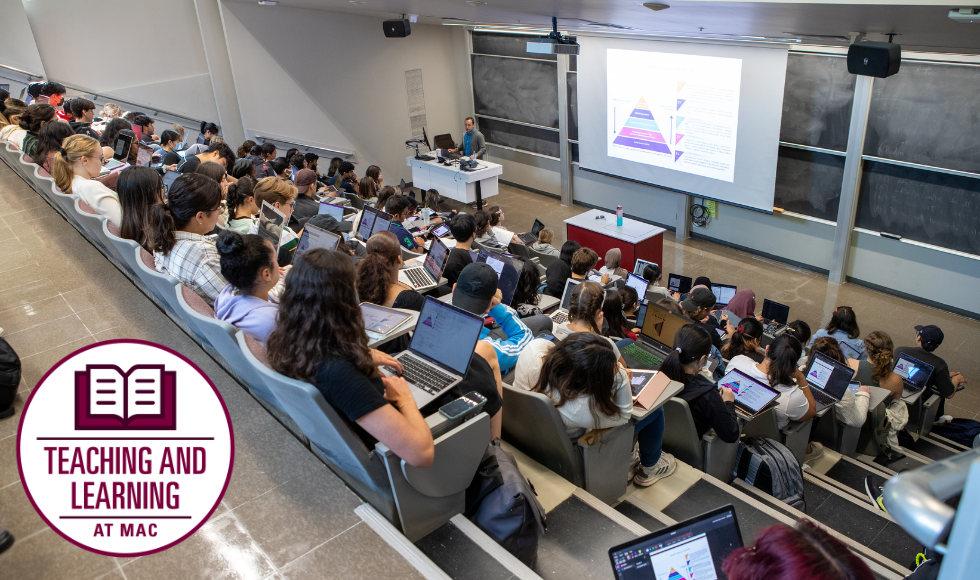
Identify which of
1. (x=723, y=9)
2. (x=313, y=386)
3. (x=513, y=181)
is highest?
(x=723, y=9)

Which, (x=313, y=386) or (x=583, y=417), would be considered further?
(x=583, y=417)

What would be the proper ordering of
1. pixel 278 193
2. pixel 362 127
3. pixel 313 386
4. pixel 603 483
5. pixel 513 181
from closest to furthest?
pixel 313 386, pixel 603 483, pixel 278 193, pixel 362 127, pixel 513 181

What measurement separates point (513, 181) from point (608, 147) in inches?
92.9

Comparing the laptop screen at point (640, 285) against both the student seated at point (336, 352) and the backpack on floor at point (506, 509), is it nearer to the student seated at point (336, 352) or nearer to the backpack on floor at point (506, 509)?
the backpack on floor at point (506, 509)

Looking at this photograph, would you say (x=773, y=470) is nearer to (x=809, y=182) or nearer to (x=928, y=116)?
(x=928, y=116)

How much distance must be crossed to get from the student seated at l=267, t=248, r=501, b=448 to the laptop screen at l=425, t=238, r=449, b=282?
234 centimetres

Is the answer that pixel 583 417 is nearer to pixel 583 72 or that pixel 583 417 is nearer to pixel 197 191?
pixel 197 191

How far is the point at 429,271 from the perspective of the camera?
450 cm

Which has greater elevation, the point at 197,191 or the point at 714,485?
the point at 197,191

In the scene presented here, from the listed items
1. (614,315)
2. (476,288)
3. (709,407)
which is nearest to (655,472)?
(709,407)

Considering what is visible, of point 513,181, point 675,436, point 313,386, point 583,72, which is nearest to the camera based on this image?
point 313,386

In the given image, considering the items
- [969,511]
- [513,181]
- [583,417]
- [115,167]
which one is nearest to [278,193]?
[115,167]

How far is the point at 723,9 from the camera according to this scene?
12.6 feet

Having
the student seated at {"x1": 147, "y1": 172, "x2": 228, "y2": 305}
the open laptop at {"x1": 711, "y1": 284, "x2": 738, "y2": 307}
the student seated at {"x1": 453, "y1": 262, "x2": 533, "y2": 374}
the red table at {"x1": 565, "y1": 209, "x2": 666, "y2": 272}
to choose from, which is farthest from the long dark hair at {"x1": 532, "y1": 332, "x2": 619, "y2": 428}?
the red table at {"x1": 565, "y1": 209, "x2": 666, "y2": 272}
